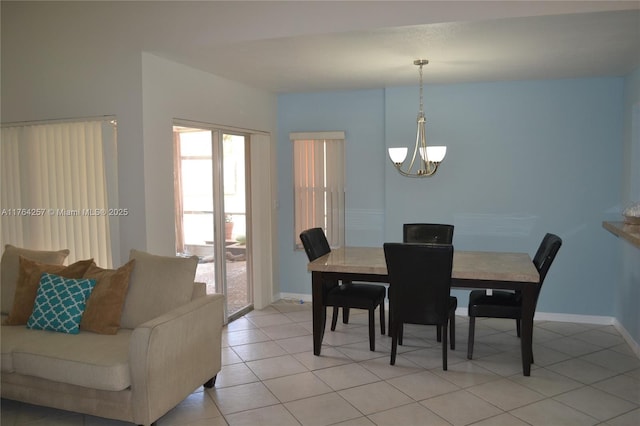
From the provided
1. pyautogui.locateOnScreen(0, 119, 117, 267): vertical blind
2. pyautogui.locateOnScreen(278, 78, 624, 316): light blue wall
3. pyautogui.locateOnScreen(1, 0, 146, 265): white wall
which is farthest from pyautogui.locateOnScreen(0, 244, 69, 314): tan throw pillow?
pyautogui.locateOnScreen(278, 78, 624, 316): light blue wall

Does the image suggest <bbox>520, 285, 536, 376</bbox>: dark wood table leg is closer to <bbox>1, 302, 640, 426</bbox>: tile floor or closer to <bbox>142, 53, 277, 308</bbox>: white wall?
<bbox>1, 302, 640, 426</bbox>: tile floor

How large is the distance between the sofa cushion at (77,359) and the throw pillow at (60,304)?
0.09m

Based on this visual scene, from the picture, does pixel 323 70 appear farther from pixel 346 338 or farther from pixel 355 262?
pixel 346 338

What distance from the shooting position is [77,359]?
2.75m

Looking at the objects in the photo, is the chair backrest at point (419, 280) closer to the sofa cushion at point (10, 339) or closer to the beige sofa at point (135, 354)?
the beige sofa at point (135, 354)

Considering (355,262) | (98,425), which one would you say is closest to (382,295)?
(355,262)

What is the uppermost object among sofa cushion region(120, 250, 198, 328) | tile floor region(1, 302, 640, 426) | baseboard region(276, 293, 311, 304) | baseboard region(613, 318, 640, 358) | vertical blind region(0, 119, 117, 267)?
vertical blind region(0, 119, 117, 267)

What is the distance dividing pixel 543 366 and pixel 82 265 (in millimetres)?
3443

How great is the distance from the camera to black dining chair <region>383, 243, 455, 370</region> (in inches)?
138

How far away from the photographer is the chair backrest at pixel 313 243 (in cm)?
416

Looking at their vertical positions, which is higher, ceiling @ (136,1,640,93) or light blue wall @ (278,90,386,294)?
ceiling @ (136,1,640,93)

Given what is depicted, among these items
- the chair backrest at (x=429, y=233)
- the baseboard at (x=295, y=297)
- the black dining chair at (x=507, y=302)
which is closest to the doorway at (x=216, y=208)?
the baseboard at (x=295, y=297)

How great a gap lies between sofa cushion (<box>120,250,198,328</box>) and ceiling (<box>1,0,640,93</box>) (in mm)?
1547

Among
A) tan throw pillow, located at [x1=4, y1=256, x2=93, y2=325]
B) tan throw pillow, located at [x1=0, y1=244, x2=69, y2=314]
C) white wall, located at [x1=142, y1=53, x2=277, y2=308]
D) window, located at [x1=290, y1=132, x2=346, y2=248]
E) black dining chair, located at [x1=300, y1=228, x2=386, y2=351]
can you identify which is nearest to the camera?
tan throw pillow, located at [x1=4, y1=256, x2=93, y2=325]
